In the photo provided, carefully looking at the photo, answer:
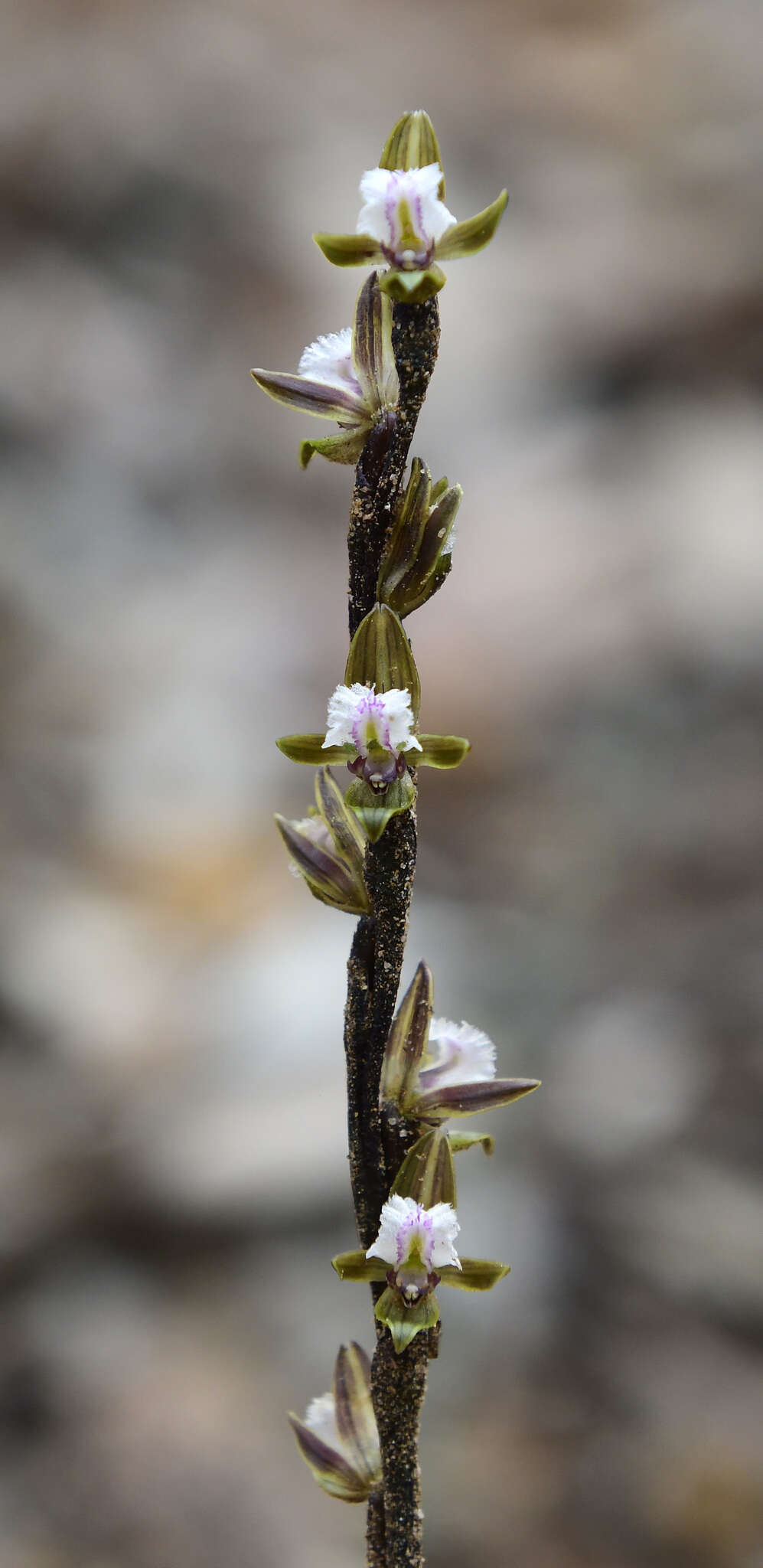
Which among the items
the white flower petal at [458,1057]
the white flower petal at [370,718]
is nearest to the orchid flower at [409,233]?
the white flower petal at [370,718]

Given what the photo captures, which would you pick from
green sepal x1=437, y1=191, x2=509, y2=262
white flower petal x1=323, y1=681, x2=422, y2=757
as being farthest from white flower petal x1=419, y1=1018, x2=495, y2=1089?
green sepal x1=437, y1=191, x2=509, y2=262

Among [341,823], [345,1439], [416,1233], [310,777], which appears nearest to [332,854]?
[341,823]

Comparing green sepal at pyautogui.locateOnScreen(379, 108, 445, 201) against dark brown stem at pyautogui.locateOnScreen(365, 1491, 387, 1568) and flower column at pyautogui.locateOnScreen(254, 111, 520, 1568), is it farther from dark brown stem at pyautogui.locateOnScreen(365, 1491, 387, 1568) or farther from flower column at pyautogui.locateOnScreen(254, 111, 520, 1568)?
dark brown stem at pyautogui.locateOnScreen(365, 1491, 387, 1568)

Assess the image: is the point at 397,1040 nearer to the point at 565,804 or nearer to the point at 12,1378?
the point at 12,1378

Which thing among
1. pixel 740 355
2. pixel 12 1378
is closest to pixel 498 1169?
pixel 12 1378

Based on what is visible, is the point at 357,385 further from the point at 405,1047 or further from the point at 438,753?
the point at 405,1047

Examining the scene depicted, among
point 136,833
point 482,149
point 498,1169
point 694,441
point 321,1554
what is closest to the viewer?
point 321,1554
